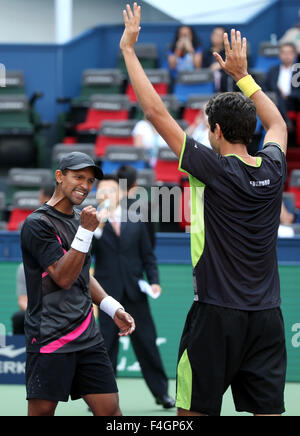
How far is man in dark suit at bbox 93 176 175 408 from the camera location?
22.6 feet

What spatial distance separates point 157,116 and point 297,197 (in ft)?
24.7

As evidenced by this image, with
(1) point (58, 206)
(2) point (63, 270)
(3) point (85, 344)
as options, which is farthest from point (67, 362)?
(1) point (58, 206)

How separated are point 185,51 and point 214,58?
53cm

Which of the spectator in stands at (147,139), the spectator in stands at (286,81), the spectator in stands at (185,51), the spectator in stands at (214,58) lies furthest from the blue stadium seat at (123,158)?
the spectator in stands at (185,51)

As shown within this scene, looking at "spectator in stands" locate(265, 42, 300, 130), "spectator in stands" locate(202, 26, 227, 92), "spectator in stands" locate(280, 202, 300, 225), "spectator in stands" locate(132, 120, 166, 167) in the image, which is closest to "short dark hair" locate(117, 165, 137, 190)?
"spectator in stands" locate(280, 202, 300, 225)

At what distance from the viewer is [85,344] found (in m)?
4.24

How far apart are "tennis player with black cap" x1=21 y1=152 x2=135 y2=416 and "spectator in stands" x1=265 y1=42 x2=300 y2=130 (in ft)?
27.2

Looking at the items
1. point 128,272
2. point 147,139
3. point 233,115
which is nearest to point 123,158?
point 147,139

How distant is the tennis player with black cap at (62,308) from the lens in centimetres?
409

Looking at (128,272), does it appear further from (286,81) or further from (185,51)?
(185,51)

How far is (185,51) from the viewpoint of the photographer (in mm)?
14438

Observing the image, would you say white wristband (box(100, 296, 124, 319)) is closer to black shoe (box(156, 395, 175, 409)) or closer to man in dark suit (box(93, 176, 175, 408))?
man in dark suit (box(93, 176, 175, 408))

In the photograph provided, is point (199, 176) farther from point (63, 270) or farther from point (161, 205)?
point (161, 205)

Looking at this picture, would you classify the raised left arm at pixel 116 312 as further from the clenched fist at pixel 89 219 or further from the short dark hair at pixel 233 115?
the short dark hair at pixel 233 115
